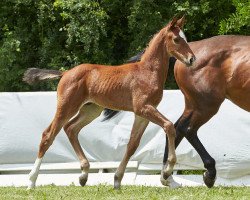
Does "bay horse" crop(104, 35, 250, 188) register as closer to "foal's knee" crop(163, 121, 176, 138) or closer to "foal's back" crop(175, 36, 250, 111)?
"foal's back" crop(175, 36, 250, 111)

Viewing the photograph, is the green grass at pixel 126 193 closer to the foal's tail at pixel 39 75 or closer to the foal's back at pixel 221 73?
the foal's back at pixel 221 73

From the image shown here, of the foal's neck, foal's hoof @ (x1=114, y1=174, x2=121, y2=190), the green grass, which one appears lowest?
foal's hoof @ (x1=114, y1=174, x2=121, y2=190)

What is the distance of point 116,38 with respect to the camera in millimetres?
16062

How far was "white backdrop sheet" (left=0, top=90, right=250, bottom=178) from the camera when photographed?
10.9m

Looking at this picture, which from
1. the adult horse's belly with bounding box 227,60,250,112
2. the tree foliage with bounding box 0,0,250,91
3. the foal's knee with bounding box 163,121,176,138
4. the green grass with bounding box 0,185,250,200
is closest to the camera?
the green grass with bounding box 0,185,250,200

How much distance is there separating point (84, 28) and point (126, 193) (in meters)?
6.25

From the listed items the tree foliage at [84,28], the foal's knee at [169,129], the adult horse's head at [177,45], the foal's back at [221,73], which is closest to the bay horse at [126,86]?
the adult horse's head at [177,45]

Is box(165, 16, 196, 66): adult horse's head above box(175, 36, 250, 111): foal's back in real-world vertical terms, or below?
above

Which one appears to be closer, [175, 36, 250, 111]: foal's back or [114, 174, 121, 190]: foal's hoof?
[114, 174, 121, 190]: foal's hoof

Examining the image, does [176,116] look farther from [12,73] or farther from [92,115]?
[12,73]

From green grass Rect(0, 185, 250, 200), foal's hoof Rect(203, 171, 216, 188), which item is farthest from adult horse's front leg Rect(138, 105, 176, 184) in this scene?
foal's hoof Rect(203, 171, 216, 188)

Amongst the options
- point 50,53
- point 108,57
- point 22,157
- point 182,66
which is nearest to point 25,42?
point 50,53

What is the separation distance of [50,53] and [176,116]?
5091 mm

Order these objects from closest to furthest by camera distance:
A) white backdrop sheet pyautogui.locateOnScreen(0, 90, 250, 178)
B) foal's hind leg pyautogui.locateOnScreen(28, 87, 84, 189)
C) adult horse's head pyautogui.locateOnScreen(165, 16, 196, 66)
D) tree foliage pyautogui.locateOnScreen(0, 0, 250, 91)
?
adult horse's head pyautogui.locateOnScreen(165, 16, 196, 66)
foal's hind leg pyautogui.locateOnScreen(28, 87, 84, 189)
white backdrop sheet pyautogui.locateOnScreen(0, 90, 250, 178)
tree foliage pyautogui.locateOnScreen(0, 0, 250, 91)
